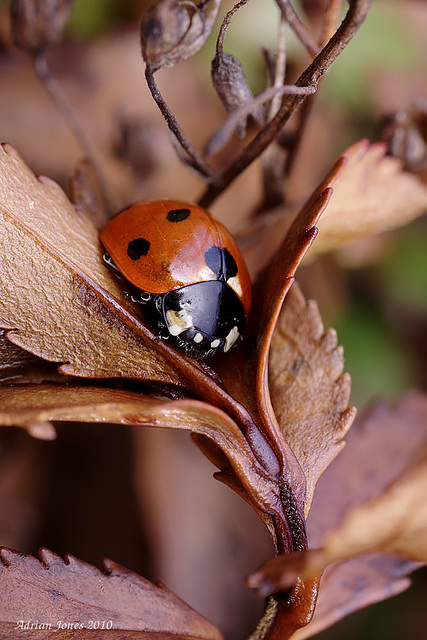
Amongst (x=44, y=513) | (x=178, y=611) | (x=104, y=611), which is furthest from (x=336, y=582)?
(x=44, y=513)

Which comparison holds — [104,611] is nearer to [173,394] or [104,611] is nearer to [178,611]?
[178,611]

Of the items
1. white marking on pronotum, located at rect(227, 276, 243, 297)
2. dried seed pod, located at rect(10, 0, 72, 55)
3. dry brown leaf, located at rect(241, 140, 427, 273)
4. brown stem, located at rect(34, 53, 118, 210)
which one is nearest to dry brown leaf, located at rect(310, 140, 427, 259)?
dry brown leaf, located at rect(241, 140, 427, 273)

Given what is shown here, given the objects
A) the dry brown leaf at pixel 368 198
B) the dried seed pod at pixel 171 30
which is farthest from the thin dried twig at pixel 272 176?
the dried seed pod at pixel 171 30

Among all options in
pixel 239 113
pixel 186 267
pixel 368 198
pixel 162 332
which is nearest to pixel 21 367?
pixel 162 332

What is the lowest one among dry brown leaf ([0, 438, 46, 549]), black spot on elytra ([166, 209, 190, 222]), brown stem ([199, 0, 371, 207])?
dry brown leaf ([0, 438, 46, 549])

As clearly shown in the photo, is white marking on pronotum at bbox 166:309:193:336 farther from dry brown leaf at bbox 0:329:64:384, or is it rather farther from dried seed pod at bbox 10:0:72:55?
dried seed pod at bbox 10:0:72:55

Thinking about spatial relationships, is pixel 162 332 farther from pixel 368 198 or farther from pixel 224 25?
pixel 368 198

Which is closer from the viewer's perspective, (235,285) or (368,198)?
(235,285)
